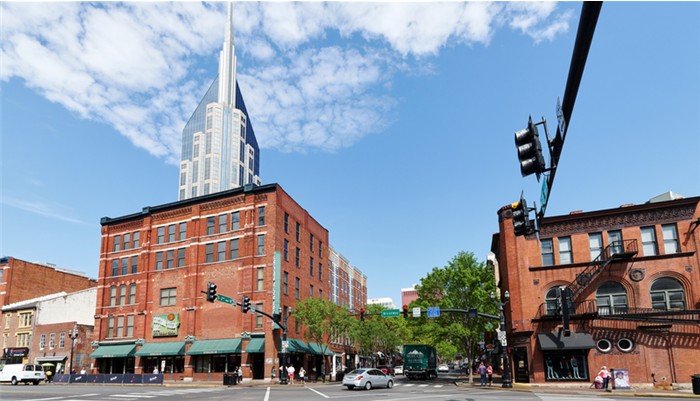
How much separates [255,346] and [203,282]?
406 inches

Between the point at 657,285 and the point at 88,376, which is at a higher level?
the point at 657,285

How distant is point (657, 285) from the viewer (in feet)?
116

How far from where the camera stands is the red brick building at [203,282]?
49031 mm

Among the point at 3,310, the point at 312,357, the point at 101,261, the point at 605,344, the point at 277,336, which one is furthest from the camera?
the point at 3,310

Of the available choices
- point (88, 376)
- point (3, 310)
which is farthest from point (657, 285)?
point (3, 310)

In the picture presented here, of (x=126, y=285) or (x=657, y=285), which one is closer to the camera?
(x=657, y=285)

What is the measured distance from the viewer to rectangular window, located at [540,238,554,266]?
3878cm

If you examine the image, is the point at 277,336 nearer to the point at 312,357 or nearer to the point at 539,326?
the point at 312,357

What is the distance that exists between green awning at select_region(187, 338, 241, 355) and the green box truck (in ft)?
58.5

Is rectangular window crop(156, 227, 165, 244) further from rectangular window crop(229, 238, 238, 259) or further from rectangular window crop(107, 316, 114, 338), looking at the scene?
rectangular window crop(107, 316, 114, 338)

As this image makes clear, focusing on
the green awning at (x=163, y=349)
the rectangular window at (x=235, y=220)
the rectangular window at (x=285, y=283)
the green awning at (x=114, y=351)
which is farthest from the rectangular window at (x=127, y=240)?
the rectangular window at (x=285, y=283)

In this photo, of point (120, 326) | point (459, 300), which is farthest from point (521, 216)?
point (120, 326)

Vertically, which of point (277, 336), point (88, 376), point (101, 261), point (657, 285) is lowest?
point (88, 376)

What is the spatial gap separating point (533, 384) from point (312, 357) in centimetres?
2730
